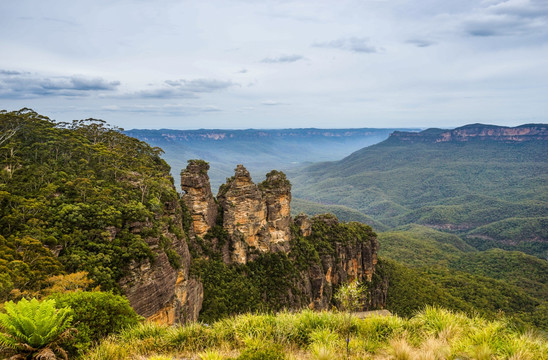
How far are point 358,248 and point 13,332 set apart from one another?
55.0 m

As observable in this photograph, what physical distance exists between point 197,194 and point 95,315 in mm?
27691

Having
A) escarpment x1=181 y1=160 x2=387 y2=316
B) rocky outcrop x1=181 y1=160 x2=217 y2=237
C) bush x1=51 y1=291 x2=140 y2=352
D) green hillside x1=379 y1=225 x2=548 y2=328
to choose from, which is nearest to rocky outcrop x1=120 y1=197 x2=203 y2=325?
escarpment x1=181 y1=160 x2=387 y2=316

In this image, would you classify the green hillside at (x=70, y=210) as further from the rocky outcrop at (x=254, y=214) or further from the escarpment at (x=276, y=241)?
the rocky outcrop at (x=254, y=214)

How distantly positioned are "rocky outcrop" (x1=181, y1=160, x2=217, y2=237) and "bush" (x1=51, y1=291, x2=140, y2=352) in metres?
26.1

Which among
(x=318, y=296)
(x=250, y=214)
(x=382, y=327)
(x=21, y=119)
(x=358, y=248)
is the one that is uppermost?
(x=21, y=119)

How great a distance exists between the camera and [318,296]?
47.1 metres

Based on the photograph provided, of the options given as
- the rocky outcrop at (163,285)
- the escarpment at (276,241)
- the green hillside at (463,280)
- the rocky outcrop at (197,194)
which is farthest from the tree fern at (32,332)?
the green hillside at (463,280)

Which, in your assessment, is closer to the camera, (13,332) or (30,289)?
(13,332)

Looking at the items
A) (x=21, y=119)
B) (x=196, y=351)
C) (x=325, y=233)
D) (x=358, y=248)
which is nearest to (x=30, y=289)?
(x=196, y=351)

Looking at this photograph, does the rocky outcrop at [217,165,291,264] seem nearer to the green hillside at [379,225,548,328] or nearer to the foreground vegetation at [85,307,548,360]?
the green hillside at [379,225,548,328]

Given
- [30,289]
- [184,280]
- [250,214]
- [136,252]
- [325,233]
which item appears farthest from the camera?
[325,233]

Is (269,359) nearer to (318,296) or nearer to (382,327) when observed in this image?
(382,327)

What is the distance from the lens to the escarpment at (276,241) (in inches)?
1534

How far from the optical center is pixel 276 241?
45312mm
